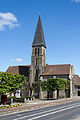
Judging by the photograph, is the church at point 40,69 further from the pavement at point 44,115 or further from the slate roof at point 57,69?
the pavement at point 44,115

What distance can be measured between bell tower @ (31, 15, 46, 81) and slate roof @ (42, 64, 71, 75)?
2.23 meters

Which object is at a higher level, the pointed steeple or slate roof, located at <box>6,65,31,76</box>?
the pointed steeple

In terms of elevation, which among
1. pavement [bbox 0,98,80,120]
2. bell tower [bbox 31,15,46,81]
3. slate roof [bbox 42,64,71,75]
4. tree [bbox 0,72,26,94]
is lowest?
pavement [bbox 0,98,80,120]

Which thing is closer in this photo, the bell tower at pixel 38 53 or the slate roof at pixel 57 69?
the slate roof at pixel 57 69

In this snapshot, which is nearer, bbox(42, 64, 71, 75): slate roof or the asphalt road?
the asphalt road

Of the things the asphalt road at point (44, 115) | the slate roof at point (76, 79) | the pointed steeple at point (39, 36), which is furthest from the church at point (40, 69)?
the asphalt road at point (44, 115)

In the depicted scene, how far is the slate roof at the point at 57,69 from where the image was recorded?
67562 millimetres

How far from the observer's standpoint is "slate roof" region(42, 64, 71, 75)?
67562 millimetres

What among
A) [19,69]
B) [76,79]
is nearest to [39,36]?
[19,69]

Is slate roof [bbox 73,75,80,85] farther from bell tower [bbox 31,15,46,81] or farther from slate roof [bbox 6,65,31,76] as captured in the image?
slate roof [bbox 6,65,31,76]

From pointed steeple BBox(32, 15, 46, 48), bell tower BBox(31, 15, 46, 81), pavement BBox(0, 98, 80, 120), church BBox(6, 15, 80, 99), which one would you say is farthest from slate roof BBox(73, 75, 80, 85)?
pavement BBox(0, 98, 80, 120)

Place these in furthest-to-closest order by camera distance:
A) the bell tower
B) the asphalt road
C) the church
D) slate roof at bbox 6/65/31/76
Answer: slate roof at bbox 6/65/31/76
the bell tower
the church
the asphalt road

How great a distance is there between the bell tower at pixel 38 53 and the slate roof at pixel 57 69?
2.23m

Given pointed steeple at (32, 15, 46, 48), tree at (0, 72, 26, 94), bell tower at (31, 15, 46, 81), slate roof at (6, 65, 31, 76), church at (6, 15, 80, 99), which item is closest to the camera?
tree at (0, 72, 26, 94)
